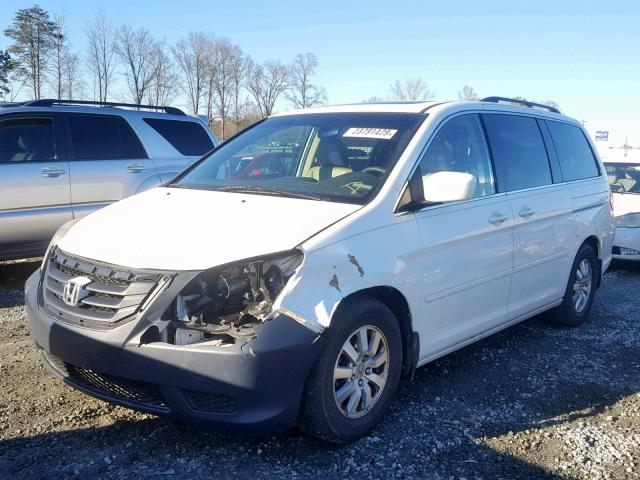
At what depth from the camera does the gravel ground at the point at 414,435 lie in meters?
3.09

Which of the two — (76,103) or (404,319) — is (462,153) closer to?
(404,319)

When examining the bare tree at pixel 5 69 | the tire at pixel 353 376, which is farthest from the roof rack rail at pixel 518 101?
the bare tree at pixel 5 69

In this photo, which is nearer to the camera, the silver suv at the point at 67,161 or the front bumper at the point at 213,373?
the front bumper at the point at 213,373

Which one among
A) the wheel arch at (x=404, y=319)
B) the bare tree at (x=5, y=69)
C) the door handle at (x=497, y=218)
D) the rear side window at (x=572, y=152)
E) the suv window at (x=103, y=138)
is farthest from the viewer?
the bare tree at (x=5, y=69)

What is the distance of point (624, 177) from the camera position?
9.56m

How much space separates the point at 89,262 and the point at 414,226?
174 centimetres

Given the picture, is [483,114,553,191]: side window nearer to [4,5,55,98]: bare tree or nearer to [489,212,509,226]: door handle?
[489,212,509,226]: door handle

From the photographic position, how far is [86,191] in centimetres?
681

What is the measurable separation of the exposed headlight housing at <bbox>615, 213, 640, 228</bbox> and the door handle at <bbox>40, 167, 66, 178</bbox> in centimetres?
690

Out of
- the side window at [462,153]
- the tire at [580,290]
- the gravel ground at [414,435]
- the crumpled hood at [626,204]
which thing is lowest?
the gravel ground at [414,435]

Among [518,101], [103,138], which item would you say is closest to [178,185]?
[518,101]

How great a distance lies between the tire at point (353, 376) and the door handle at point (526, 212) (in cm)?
158

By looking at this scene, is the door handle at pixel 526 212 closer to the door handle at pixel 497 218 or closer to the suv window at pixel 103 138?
the door handle at pixel 497 218

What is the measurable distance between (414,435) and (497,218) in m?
1.57
